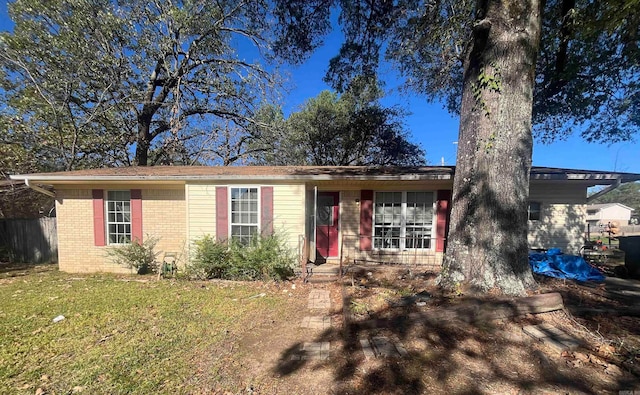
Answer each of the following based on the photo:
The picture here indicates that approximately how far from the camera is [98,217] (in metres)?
8.01

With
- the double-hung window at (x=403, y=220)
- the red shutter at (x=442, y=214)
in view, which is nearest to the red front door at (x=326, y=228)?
the double-hung window at (x=403, y=220)

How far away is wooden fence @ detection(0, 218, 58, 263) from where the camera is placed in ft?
30.7

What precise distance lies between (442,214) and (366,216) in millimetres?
2213

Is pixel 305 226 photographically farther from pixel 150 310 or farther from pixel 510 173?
pixel 510 173

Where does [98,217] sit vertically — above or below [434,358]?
above

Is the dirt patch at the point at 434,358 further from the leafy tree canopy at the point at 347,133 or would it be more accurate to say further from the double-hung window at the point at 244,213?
the leafy tree canopy at the point at 347,133

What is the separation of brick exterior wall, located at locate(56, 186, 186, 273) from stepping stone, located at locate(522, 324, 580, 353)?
827 cm

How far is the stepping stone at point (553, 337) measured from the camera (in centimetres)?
302

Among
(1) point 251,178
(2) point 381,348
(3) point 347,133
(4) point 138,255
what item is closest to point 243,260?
(1) point 251,178

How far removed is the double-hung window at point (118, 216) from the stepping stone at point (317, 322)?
22.5ft

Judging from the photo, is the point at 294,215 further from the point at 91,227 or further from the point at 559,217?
the point at 559,217

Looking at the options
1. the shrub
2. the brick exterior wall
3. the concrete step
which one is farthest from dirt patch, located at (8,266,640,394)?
the brick exterior wall

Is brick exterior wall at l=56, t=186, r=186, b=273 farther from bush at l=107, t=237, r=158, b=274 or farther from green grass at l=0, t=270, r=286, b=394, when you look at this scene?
green grass at l=0, t=270, r=286, b=394

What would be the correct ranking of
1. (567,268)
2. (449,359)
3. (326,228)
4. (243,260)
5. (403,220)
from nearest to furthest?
(449,359) → (567,268) → (243,260) → (403,220) → (326,228)
